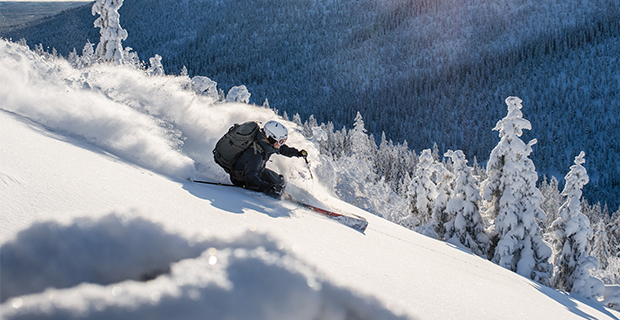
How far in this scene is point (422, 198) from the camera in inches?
1037

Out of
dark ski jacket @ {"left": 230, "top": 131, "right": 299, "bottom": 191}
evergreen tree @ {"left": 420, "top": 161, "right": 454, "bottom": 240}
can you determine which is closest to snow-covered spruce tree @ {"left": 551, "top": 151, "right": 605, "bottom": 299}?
evergreen tree @ {"left": 420, "top": 161, "right": 454, "bottom": 240}

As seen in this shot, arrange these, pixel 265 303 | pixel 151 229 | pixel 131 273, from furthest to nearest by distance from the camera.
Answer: pixel 151 229 → pixel 131 273 → pixel 265 303

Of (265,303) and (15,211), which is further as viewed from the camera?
A: (15,211)

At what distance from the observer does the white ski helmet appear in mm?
6453

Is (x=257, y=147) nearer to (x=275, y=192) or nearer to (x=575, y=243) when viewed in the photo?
(x=275, y=192)

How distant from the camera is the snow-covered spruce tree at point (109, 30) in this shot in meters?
25.2

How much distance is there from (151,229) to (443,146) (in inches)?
7324

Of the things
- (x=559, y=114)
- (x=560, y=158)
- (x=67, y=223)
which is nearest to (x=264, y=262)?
(x=67, y=223)

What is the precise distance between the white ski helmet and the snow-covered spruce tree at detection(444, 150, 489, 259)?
52.4ft

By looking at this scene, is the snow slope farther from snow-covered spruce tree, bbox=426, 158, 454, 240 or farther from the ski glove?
snow-covered spruce tree, bbox=426, 158, 454, 240

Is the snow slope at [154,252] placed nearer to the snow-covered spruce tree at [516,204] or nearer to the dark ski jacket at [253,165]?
the dark ski jacket at [253,165]

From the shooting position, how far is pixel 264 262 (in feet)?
6.34

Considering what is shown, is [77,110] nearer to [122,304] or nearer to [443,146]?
[122,304]

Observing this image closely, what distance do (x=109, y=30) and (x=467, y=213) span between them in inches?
1002
